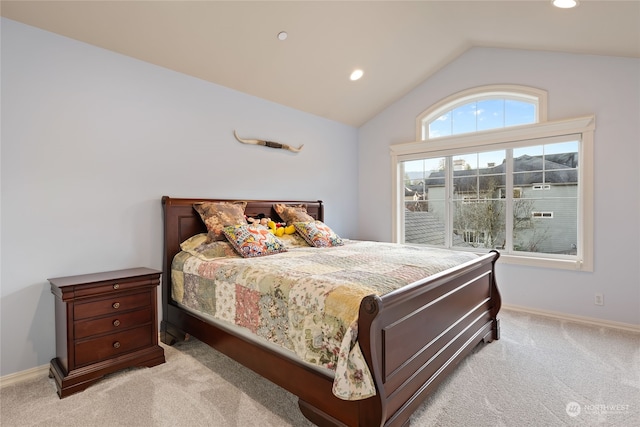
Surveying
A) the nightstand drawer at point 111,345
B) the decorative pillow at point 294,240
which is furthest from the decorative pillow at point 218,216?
the nightstand drawer at point 111,345

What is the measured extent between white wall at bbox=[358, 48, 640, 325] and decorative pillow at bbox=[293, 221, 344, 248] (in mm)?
2064

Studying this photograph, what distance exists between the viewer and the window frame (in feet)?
10.6

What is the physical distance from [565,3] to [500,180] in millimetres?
1881

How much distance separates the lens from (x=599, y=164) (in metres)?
3.18

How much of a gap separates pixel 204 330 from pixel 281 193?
75.6 inches

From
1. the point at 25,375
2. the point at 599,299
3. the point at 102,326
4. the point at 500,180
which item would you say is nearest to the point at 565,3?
the point at 500,180

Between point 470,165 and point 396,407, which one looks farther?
point 470,165

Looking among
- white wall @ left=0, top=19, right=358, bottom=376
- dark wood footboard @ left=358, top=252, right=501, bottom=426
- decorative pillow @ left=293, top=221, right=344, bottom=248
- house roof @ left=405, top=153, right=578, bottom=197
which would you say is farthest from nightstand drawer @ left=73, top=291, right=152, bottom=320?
A: house roof @ left=405, top=153, right=578, bottom=197

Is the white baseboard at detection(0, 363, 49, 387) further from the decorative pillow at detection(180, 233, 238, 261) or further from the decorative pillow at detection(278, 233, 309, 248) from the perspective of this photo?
the decorative pillow at detection(278, 233, 309, 248)

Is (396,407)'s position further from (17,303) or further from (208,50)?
(208,50)

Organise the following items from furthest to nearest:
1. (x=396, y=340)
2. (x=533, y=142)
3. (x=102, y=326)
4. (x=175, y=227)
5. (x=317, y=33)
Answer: (x=533, y=142) < (x=317, y=33) < (x=175, y=227) < (x=102, y=326) < (x=396, y=340)

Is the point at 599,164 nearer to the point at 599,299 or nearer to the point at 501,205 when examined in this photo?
the point at 501,205

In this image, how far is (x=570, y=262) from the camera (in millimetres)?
3354

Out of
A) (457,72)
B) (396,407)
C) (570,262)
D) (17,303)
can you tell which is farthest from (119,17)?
(570,262)
